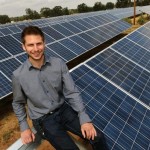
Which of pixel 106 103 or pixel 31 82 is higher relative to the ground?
pixel 31 82

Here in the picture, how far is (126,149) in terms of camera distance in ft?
17.3

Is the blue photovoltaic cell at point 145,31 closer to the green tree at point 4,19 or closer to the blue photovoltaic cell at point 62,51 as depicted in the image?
the blue photovoltaic cell at point 62,51

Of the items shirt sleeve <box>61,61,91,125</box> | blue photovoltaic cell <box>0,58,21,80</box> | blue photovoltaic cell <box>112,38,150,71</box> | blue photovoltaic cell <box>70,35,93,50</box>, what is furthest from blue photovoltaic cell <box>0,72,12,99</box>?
blue photovoltaic cell <box>70,35,93,50</box>

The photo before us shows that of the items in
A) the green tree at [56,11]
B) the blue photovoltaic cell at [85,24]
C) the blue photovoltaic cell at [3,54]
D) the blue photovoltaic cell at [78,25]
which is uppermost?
the blue photovoltaic cell at [3,54]

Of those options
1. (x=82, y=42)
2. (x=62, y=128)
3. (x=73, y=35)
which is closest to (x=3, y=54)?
(x=82, y=42)

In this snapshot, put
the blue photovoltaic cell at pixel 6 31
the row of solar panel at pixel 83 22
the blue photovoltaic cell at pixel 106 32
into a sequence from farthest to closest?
1. the blue photovoltaic cell at pixel 106 32
2. the row of solar panel at pixel 83 22
3. the blue photovoltaic cell at pixel 6 31

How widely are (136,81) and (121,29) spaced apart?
1565cm

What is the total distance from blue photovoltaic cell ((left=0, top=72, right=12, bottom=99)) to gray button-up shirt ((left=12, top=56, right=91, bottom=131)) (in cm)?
596

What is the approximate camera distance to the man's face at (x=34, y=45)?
3.84m

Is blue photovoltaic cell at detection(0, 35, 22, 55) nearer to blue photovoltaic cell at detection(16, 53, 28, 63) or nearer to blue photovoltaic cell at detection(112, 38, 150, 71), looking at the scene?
blue photovoltaic cell at detection(16, 53, 28, 63)

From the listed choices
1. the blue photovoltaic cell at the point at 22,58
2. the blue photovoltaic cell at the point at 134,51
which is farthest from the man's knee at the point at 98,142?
the blue photovoltaic cell at the point at 22,58

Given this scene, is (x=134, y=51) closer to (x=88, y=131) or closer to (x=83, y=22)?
(x=88, y=131)

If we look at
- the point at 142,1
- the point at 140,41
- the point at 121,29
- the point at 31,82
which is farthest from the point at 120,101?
the point at 142,1

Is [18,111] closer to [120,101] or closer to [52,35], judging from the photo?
[120,101]
